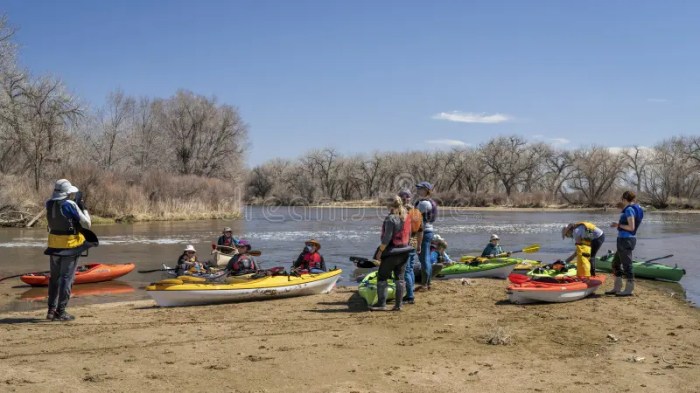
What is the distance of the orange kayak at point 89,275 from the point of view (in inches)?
460

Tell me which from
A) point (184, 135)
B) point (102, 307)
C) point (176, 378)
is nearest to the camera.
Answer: point (176, 378)

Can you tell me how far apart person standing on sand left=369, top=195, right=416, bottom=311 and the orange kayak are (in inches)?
282

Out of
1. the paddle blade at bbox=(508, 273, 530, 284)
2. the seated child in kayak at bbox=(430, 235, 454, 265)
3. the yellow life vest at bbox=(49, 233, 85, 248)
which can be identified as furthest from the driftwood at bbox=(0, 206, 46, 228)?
the paddle blade at bbox=(508, 273, 530, 284)

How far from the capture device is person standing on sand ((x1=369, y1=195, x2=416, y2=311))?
316 inches

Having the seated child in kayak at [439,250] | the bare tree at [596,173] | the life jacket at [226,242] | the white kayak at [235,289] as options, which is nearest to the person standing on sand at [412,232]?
the white kayak at [235,289]

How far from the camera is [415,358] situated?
6090 mm

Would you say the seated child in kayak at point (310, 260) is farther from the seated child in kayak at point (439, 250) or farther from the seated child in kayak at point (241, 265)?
the seated child in kayak at point (439, 250)

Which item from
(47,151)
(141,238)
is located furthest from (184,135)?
(141,238)

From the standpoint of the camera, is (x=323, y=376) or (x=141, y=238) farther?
(x=141, y=238)

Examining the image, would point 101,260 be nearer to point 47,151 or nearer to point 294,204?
point 47,151

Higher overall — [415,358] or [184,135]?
[184,135]

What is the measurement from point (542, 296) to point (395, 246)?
257 centimetres

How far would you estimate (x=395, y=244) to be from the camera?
8125mm

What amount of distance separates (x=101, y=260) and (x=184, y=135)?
36.8m
